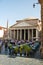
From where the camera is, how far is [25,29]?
4441cm

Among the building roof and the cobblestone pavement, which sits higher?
the building roof

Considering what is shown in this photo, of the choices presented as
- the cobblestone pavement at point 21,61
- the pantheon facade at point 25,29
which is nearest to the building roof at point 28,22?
the pantheon facade at point 25,29

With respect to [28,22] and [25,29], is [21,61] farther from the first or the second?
[28,22]

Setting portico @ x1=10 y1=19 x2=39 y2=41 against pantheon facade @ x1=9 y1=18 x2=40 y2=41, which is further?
portico @ x1=10 y1=19 x2=39 y2=41

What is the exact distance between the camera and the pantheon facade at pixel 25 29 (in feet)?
139

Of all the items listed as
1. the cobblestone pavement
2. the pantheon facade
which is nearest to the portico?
the pantheon facade

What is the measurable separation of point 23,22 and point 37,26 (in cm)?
445

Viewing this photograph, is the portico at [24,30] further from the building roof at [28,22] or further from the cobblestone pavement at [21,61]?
the cobblestone pavement at [21,61]

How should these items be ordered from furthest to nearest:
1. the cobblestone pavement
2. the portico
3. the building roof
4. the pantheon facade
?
the building roof
the portico
the pantheon facade
the cobblestone pavement

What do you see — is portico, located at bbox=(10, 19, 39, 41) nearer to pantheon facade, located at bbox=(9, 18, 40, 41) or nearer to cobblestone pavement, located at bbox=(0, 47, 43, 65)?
pantheon facade, located at bbox=(9, 18, 40, 41)

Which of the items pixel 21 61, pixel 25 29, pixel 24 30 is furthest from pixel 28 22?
pixel 21 61

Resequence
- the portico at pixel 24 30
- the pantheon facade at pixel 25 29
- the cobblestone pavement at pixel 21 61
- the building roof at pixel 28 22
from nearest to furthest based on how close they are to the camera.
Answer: the cobblestone pavement at pixel 21 61 → the pantheon facade at pixel 25 29 → the portico at pixel 24 30 → the building roof at pixel 28 22

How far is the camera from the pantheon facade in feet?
139

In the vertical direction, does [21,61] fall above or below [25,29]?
above
